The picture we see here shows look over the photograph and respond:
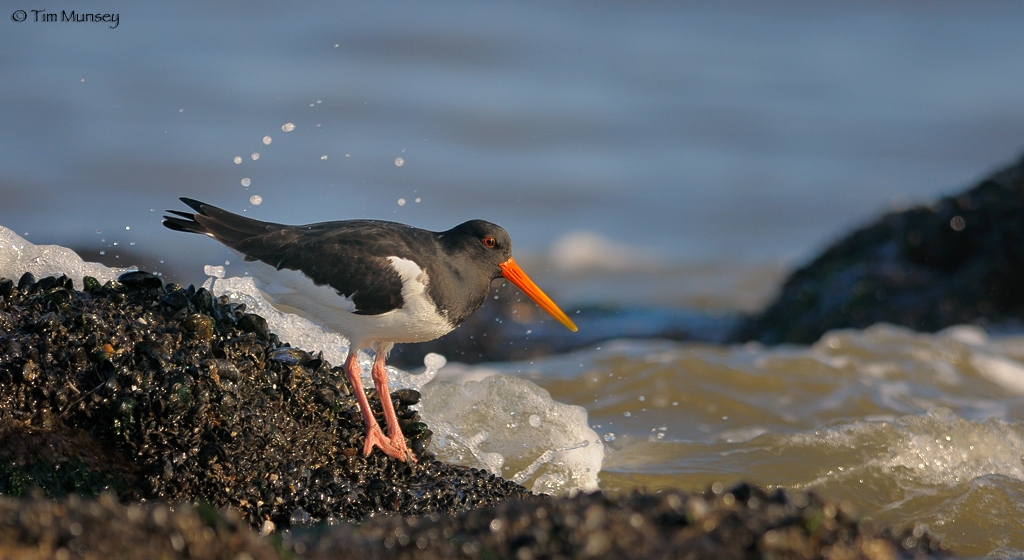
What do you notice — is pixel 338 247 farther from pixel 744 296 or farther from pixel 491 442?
pixel 744 296

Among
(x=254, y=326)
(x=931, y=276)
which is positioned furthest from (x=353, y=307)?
(x=931, y=276)

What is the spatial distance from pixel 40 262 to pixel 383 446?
2.06 metres

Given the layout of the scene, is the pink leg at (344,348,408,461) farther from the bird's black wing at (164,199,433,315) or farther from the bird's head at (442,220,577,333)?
the bird's head at (442,220,577,333)

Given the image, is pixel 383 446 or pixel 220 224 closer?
pixel 383 446

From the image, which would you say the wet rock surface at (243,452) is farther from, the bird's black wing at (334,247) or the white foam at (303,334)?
the white foam at (303,334)

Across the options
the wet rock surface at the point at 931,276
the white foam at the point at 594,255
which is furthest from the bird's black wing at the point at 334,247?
the white foam at the point at 594,255

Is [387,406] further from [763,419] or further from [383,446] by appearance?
[763,419]

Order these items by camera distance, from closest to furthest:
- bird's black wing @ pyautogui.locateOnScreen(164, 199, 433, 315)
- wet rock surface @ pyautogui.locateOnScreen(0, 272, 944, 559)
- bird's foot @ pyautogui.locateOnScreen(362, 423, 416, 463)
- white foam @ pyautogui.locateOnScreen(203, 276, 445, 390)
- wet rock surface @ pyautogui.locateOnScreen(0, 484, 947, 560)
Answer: wet rock surface @ pyautogui.locateOnScreen(0, 484, 947, 560) → wet rock surface @ pyautogui.locateOnScreen(0, 272, 944, 559) → bird's foot @ pyautogui.locateOnScreen(362, 423, 416, 463) → bird's black wing @ pyautogui.locateOnScreen(164, 199, 433, 315) → white foam @ pyautogui.locateOnScreen(203, 276, 445, 390)

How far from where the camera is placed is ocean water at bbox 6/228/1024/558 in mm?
5309

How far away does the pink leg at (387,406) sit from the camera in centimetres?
445

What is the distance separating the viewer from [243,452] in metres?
4.03

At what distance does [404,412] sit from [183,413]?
1252mm

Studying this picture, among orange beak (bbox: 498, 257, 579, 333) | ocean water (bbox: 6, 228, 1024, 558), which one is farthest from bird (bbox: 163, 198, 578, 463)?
ocean water (bbox: 6, 228, 1024, 558)

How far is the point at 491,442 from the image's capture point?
547 cm
